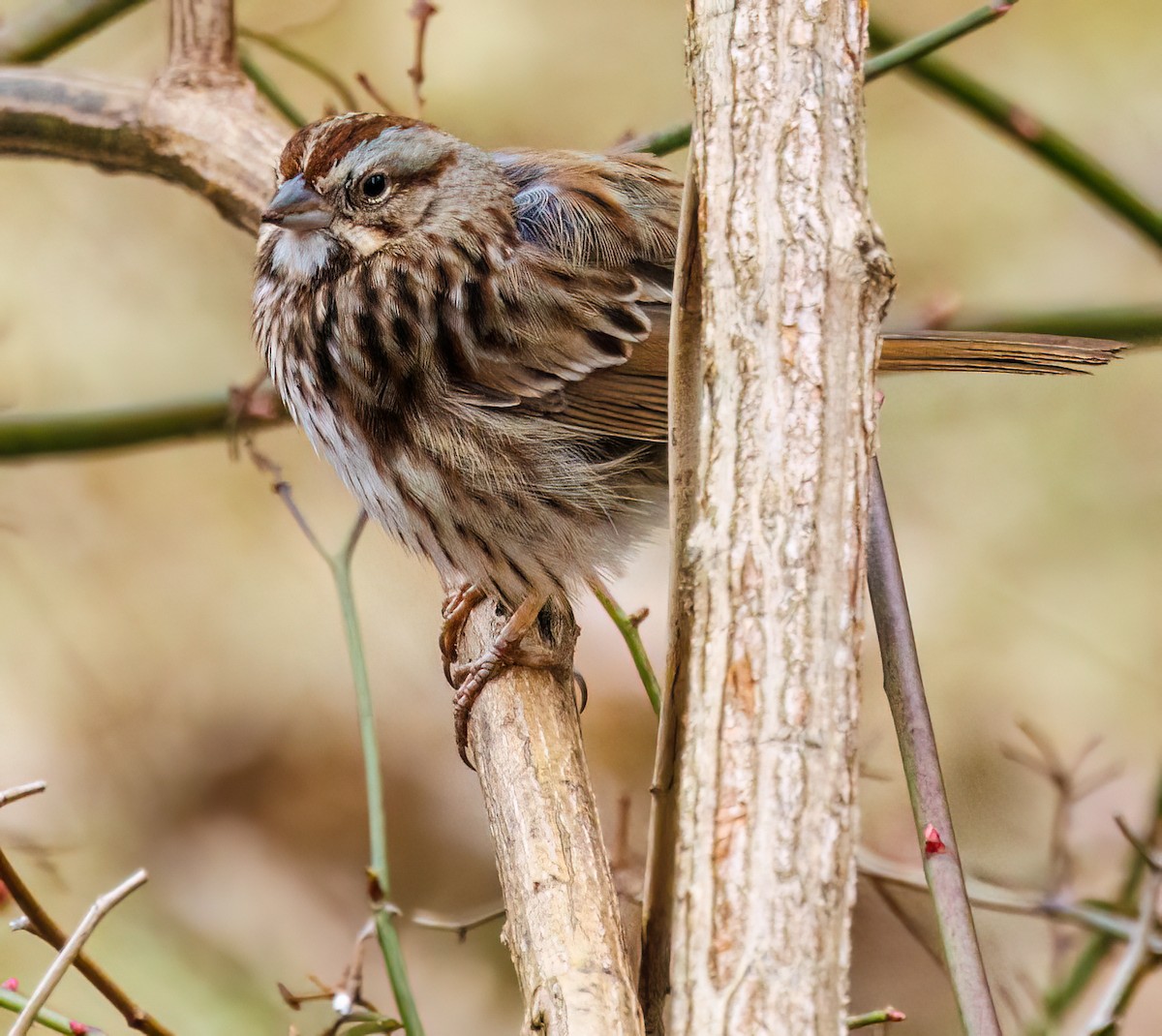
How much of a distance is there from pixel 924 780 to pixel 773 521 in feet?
1.62

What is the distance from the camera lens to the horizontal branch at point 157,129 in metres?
2.96

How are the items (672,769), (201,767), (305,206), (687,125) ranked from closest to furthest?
(672,769) < (305,206) < (687,125) < (201,767)

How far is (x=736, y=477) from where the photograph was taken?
A: 1430 mm

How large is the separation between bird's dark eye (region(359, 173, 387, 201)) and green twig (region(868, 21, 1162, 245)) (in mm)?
1040

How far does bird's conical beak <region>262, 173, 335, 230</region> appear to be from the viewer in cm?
248

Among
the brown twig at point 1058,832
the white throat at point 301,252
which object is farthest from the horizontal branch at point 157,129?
the brown twig at point 1058,832

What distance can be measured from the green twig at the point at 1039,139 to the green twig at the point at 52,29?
66.6 inches

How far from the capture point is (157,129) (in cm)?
299

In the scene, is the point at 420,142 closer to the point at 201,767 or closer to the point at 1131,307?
the point at 1131,307

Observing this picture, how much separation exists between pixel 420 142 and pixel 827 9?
1.19m

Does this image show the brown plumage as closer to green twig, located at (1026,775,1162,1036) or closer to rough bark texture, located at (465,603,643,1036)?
rough bark texture, located at (465,603,643,1036)

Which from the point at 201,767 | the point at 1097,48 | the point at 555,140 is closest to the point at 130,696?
the point at 201,767

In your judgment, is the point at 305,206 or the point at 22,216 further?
the point at 22,216

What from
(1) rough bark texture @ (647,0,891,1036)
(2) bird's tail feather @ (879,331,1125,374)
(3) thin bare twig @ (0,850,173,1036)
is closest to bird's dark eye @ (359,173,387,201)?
(2) bird's tail feather @ (879,331,1125,374)
